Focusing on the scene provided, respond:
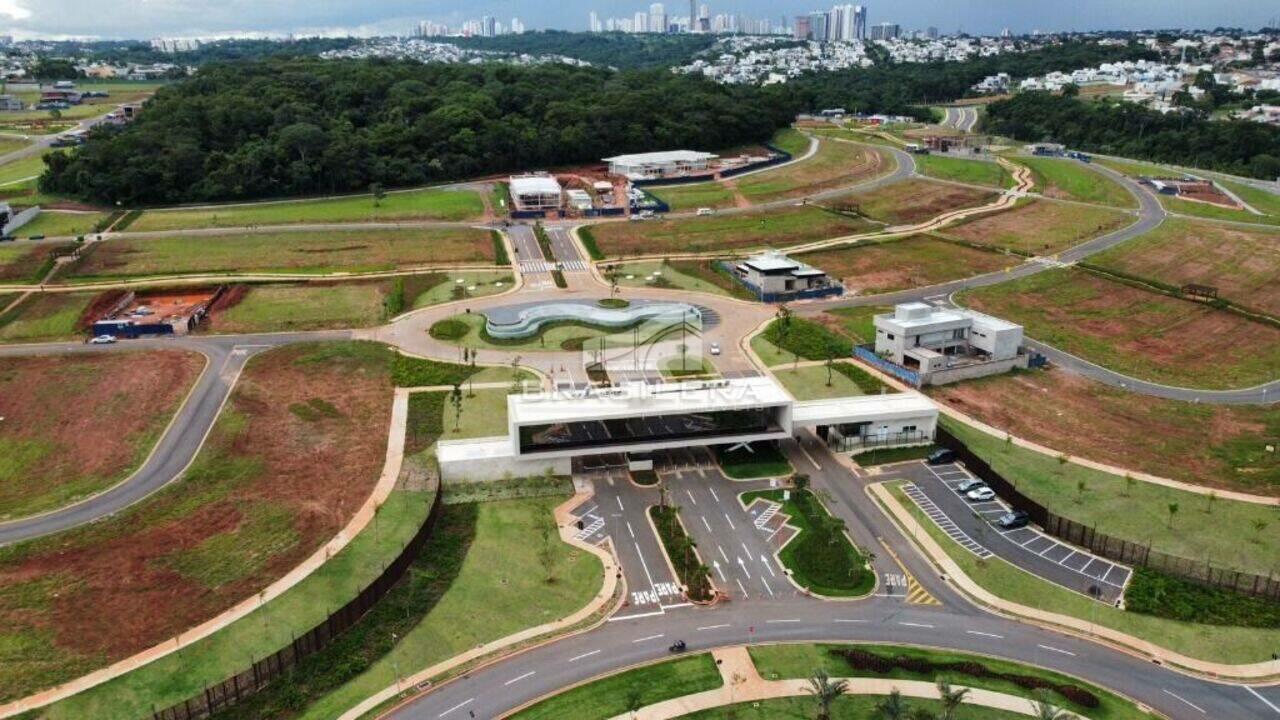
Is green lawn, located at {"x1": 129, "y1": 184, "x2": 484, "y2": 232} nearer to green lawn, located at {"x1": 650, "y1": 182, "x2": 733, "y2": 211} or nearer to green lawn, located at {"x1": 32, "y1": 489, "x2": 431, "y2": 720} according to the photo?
green lawn, located at {"x1": 650, "y1": 182, "x2": 733, "y2": 211}

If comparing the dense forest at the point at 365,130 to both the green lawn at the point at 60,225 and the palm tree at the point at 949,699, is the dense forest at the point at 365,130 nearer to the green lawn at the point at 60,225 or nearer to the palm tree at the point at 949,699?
the green lawn at the point at 60,225

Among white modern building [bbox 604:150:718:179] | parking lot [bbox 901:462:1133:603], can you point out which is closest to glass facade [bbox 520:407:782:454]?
parking lot [bbox 901:462:1133:603]

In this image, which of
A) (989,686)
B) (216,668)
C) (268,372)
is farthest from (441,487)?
(989,686)

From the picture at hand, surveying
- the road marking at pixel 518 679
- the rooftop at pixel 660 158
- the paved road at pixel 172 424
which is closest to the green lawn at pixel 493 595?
the road marking at pixel 518 679

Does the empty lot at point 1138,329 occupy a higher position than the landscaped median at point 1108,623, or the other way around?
the empty lot at point 1138,329

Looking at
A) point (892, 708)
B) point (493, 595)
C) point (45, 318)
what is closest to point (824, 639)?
point (892, 708)

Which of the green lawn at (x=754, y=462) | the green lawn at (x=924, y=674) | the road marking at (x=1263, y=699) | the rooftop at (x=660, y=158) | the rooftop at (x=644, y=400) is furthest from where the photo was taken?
the rooftop at (x=660, y=158)
